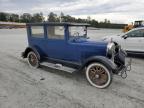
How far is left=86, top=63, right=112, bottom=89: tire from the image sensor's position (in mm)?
3963

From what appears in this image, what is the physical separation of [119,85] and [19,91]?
8.45ft

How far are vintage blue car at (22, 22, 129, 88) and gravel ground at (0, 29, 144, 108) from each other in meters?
0.29

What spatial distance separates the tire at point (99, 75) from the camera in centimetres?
396

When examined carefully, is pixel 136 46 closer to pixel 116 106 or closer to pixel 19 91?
pixel 116 106

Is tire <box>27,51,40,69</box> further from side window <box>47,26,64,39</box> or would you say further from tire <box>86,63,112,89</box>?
tire <box>86,63,112,89</box>

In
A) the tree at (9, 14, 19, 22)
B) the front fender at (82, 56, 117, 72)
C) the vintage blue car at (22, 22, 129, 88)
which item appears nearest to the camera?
the front fender at (82, 56, 117, 72)

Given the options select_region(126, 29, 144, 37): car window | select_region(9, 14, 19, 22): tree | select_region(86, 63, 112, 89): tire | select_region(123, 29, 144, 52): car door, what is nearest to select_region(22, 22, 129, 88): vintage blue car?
A: select_region(86, 63, 112, 89): tire

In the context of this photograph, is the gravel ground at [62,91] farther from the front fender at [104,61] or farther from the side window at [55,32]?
the side window at [55,32]

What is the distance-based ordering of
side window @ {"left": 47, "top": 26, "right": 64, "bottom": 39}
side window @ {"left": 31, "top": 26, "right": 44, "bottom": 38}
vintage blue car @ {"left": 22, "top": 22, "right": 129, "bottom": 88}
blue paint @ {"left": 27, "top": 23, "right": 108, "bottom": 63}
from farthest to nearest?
side window @ {"left": 31, "top": 26, "right": 44, "bottom": 38} < side window @ {"left": 47, "top": 26, "right": 64, "bottom": 39} < blue paint @ {"left": 27, "top": 23, "right": 108, "bottom": 63} < vintage blue car @ {"left": 22, "top": 22, "right": 129, "bottom": 88}

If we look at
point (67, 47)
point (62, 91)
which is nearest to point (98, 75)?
point (62, 91)

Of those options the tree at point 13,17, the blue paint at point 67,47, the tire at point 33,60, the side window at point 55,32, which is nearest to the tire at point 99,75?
the blue paint at point 67,47

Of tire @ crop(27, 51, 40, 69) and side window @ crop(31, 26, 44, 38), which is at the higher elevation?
side window @ crop(31, 26, 44, 38)

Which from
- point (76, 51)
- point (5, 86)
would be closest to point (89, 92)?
point (76, 51)

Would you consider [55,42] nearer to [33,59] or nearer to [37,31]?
[37,31]
